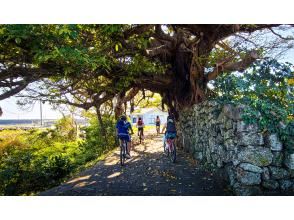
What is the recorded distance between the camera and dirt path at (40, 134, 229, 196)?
549 cm

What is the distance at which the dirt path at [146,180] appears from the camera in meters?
5.49

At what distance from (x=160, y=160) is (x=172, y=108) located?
10.0ft

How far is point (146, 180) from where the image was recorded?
6.27m

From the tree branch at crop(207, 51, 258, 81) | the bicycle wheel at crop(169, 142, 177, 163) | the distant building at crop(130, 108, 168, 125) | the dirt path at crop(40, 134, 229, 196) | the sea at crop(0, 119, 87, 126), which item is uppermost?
the tree branch at crop(207, 51, 258, 81)

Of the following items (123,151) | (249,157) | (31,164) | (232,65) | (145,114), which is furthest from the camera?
(145,114)

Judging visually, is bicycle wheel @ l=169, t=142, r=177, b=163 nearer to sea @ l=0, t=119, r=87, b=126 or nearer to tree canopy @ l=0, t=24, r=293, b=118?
tree canopy @ l=0, t=24, r=293, b=118

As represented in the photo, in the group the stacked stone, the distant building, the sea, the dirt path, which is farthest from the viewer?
the distant building

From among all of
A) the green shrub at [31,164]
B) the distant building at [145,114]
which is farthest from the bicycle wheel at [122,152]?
the distant building at [145,114]

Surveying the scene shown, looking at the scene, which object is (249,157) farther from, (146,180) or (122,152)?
(122,152)

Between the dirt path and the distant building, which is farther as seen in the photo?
the distant building

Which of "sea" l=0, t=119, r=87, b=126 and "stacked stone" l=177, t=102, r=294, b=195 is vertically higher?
"sea" l=0, t=119, r=87, b=126

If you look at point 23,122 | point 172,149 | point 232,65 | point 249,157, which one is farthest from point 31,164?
point 232,65

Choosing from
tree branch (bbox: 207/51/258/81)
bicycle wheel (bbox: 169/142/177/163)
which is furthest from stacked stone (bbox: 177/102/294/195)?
bicycle wheel (bbox: 169/142/177/163)
